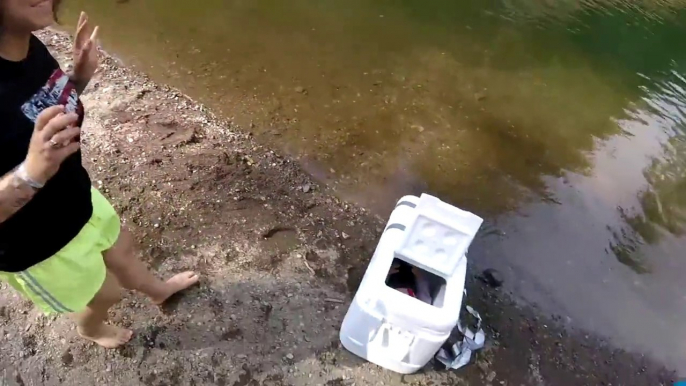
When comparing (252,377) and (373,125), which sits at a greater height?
(373,125)

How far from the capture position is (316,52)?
3709mm

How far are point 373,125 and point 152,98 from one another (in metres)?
1.32

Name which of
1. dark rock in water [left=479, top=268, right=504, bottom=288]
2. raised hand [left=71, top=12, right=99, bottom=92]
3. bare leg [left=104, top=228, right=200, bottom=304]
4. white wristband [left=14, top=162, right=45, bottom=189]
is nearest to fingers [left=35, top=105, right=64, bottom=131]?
white wristband [left=14, top=162, right=45, bottom=189]

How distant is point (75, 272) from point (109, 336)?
1.89 feet

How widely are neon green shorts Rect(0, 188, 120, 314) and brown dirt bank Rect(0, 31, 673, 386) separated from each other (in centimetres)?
55

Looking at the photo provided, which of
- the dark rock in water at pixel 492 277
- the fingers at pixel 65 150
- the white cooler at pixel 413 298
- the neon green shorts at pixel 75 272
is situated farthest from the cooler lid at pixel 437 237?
the fingers at pixel 65 150

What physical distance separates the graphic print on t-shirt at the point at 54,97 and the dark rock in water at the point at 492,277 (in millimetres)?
1927

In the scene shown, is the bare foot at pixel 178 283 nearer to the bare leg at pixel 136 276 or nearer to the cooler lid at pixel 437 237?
the bare leg at pixel 136 276

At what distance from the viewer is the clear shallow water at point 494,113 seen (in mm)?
2791

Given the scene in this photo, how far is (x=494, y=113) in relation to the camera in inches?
137

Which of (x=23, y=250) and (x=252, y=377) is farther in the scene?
(x=252, y=377)

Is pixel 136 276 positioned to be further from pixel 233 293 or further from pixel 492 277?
pixel 492 277

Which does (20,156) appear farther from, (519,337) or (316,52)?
(316,52)

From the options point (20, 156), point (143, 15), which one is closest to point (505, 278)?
point (20, 156)
